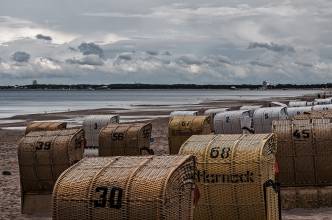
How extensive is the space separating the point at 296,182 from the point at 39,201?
23.3 feet

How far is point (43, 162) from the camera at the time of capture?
16.7 meters

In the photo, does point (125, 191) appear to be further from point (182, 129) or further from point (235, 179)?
point (182, 129)

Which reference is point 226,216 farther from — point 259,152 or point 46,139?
point 46,139

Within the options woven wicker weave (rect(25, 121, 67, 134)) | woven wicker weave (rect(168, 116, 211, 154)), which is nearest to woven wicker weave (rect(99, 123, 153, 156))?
woven wicker weave (rect(25, 121, 67, 134))

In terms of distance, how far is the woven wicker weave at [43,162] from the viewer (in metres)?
16.6

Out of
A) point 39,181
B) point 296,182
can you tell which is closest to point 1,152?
point 39,181

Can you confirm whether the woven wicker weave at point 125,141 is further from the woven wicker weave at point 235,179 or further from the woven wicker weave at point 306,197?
the woven wicker weave at point 235,179

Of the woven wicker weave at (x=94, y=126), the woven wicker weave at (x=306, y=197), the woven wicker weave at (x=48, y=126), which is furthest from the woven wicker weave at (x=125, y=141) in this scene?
the woven wicker weave at (x=94, y=126)

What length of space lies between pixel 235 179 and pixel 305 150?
5087 millimetres

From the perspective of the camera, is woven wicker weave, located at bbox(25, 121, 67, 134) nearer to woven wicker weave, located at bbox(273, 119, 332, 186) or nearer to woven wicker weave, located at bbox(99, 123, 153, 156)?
woven wicker weave, located at bbox(99, 123, 153, 156)

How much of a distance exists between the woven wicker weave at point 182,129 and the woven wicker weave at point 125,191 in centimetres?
1592

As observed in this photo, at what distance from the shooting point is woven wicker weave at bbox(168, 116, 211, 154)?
81.3 feet

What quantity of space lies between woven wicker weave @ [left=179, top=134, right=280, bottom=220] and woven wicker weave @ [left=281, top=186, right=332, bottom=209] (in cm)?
445

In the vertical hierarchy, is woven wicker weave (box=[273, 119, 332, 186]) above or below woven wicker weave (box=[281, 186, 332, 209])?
above
